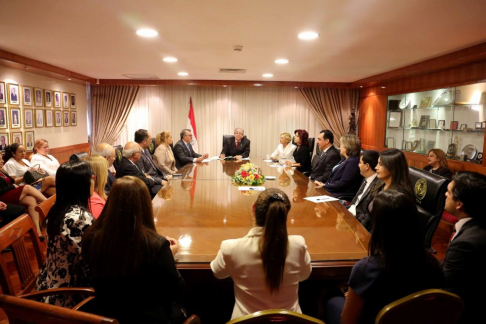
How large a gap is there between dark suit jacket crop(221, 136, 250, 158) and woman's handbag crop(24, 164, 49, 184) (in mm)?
3017

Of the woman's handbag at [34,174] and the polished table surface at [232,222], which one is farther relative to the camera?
the woman's handbag at [34,174]

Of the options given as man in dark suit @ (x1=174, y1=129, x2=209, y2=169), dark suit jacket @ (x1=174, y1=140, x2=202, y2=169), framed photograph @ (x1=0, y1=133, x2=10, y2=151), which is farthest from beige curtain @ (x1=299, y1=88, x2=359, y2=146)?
framed photograph @ (x1=0, y1=133, x2=10, y2=151)

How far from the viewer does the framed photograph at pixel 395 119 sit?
19.4 ft

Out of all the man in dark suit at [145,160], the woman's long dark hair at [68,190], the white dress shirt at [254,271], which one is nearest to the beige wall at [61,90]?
the man in dark suit at [145,160]

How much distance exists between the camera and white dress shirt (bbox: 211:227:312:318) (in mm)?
1341

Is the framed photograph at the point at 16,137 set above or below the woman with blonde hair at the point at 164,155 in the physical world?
above

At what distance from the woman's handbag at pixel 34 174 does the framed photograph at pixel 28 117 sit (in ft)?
3.18

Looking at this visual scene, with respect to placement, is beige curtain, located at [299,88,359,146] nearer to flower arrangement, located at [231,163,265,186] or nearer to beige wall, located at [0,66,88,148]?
flower arrangement, located at [231,163,265,186]

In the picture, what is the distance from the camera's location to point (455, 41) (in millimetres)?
3352

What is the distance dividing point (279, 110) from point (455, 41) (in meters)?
4.67

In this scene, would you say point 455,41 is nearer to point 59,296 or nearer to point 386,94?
point 386,94

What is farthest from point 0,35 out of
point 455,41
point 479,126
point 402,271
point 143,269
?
point 479,126

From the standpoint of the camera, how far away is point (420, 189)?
218cm

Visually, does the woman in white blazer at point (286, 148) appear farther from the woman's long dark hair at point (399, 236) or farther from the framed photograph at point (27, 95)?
the woman's long dark hair at point (399, 236)
